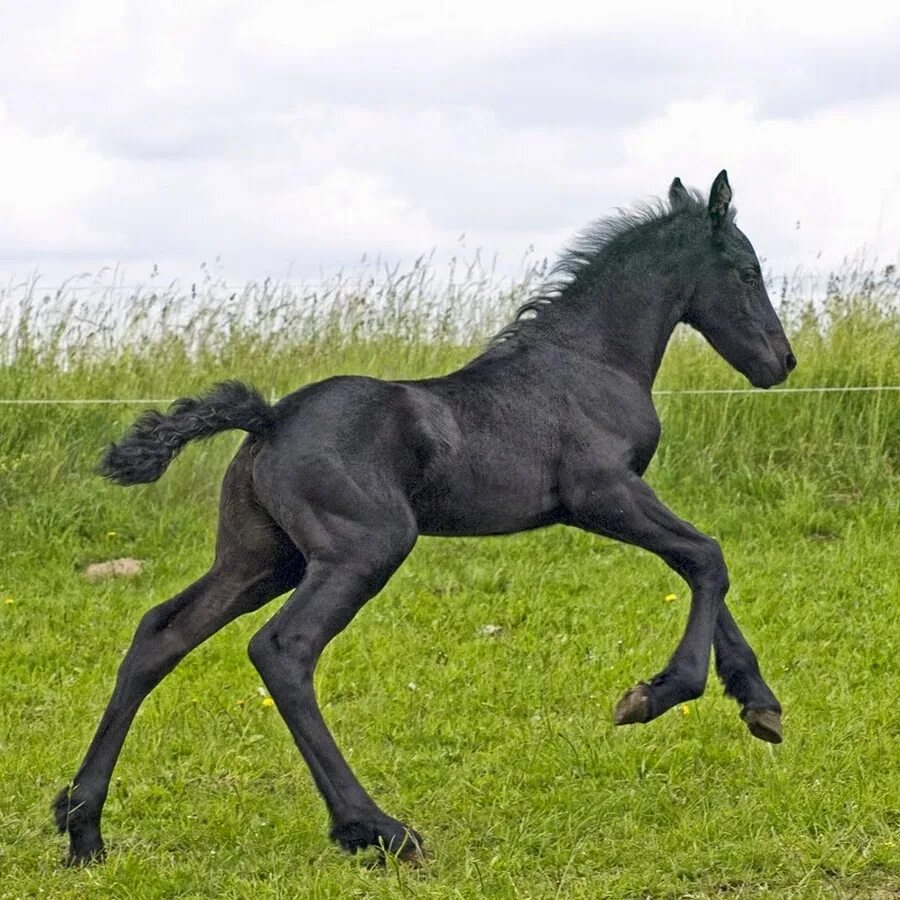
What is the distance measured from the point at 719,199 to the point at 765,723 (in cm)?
190

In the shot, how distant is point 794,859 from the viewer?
Answer: 15.3 ft

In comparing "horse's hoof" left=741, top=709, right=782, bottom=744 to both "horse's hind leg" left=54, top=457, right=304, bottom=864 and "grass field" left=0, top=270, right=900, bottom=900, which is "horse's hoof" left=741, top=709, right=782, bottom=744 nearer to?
"grass field" left=0, top=270, right=900, bottom=900

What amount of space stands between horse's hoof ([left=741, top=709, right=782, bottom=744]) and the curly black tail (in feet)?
6.09

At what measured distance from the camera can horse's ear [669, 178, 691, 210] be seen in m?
5.56

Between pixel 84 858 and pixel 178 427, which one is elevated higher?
pixel 178 427

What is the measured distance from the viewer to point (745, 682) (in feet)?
16.4

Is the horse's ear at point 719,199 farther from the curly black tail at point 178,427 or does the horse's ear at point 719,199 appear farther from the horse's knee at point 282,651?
the horse's knee at point 282,651

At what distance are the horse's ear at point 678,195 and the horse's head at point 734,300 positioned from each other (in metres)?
0.15

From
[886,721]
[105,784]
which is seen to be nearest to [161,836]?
[105,784]

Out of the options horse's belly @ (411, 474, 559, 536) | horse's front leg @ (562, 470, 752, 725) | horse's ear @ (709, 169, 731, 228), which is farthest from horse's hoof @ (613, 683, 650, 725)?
horse's ear @ (709, 169, 731, 228)

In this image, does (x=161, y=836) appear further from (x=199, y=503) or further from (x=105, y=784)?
(x=199, y=503)

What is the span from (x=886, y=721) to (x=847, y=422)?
473cm

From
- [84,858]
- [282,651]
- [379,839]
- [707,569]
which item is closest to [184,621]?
[282,651]

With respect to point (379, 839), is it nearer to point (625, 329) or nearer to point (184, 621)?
point (184, 621)
